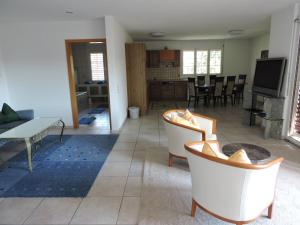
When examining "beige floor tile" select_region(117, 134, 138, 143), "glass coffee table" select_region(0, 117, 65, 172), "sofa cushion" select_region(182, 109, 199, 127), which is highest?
"sofa cushion" select_region(182, 109, 199, 127)

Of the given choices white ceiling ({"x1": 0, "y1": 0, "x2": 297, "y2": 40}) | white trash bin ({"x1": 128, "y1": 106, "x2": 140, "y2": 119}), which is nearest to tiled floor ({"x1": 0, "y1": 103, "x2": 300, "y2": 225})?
white trash bin ({"x1": 128, "y1": 106, "x2": 140, "y2": 119})

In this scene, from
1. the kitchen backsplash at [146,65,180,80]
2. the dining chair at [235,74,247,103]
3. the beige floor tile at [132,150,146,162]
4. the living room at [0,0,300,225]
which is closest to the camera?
the living room at [0,0,300,225]

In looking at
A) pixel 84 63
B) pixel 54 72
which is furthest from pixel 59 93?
pixel 84 63

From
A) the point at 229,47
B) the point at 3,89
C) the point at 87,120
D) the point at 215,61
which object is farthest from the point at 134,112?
the point at 229,47

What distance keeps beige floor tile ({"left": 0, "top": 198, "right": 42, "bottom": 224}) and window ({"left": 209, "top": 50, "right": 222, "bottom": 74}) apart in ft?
27.3

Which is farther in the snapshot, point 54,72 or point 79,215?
point 54,72

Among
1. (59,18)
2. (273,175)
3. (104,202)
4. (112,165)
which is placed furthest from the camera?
(59,18)

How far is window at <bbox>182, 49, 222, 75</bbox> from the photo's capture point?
9.02 meters

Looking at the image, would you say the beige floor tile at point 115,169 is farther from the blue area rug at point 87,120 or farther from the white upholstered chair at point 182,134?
the blue area rug at point 87,120

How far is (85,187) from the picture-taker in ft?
8.75

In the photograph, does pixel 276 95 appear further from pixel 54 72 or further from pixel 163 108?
pixel 54 72

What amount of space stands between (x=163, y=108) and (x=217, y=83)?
2.04m

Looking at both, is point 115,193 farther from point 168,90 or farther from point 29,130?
point 168,90

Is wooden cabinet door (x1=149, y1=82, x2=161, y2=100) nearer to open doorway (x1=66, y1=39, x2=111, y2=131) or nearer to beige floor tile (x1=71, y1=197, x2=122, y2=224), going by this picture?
open doorway (x1=66, y1=39, x2=111, y2=131)
